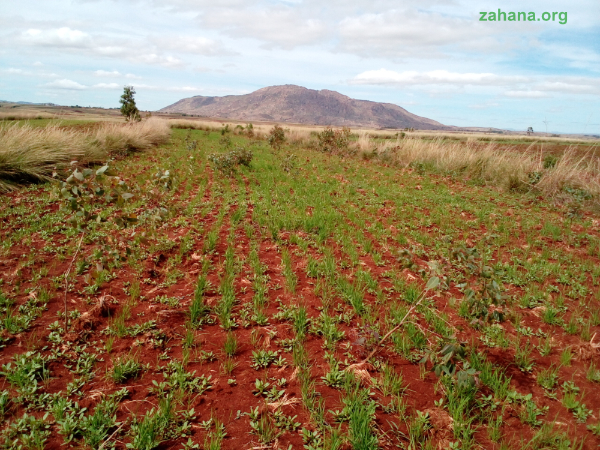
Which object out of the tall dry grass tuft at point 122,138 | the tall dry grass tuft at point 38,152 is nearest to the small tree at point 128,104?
the tall dry grass tuft at point 122,138

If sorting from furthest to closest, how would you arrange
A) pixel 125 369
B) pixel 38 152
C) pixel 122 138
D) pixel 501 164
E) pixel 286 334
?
pixel 122 138, pixel 501 164, pixel 38 152, pixel 286 334, pixel 125 369

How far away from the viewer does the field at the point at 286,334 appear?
218cm

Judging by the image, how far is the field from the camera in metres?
2.18

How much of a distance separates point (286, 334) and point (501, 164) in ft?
39.3

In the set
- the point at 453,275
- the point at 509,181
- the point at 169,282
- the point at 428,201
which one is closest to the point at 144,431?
the point at 169,282

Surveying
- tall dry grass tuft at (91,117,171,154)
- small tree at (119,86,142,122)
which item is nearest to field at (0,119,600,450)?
tall dry grass tuft at (91,117,171,154)

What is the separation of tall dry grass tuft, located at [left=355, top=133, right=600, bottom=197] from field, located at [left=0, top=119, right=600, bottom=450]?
4.65 meters

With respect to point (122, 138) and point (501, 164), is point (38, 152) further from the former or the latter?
point (501, 164)

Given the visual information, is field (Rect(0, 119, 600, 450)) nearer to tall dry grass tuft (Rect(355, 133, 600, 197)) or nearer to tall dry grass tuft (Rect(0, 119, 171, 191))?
tall dry grass tuft (Rect(0, 119, 171, 191))

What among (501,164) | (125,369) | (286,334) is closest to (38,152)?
(125,369)

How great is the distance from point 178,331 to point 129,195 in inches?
53.6

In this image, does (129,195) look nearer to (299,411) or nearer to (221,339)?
(221,339)

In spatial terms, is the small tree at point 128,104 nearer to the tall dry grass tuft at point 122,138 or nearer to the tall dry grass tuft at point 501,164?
the tall dry grass tuft at point 122,138

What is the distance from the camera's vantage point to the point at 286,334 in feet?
10.5
